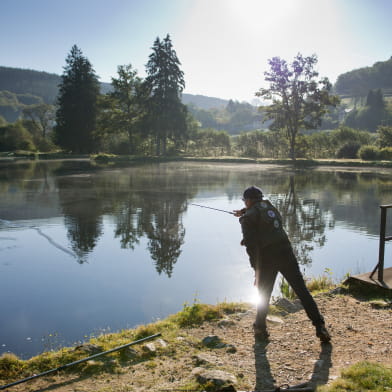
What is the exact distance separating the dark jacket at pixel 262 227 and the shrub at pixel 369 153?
1533 inches

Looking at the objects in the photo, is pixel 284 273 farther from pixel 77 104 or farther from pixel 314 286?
pixel 77 104

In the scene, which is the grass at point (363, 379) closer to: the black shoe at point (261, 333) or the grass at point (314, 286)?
the black shoe at point (261, 333)

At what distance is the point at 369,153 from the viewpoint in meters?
39.4

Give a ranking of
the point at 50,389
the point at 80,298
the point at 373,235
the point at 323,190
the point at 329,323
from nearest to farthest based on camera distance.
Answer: the point at 50,389, the point at 329,323, the point at 80,298, the point at 373,235, the point at 323,190

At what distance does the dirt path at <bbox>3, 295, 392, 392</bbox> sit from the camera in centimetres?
350

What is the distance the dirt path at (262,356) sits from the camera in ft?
11.5

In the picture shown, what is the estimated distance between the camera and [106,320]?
5457 mm

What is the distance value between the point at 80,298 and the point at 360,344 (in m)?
4.11

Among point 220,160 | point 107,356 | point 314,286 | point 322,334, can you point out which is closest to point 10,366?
point 107,356

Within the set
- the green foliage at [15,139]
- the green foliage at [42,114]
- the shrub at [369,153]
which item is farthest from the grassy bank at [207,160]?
the green foliage at [42,114]

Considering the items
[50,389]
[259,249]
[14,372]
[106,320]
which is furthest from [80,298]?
[259,249]

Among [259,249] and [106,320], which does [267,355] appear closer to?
[259,249]

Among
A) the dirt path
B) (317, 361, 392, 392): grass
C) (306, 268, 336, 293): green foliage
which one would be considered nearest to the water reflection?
(306, 268, 336, 293): green foliage

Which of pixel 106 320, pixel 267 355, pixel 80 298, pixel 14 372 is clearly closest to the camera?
pixel 14 372
